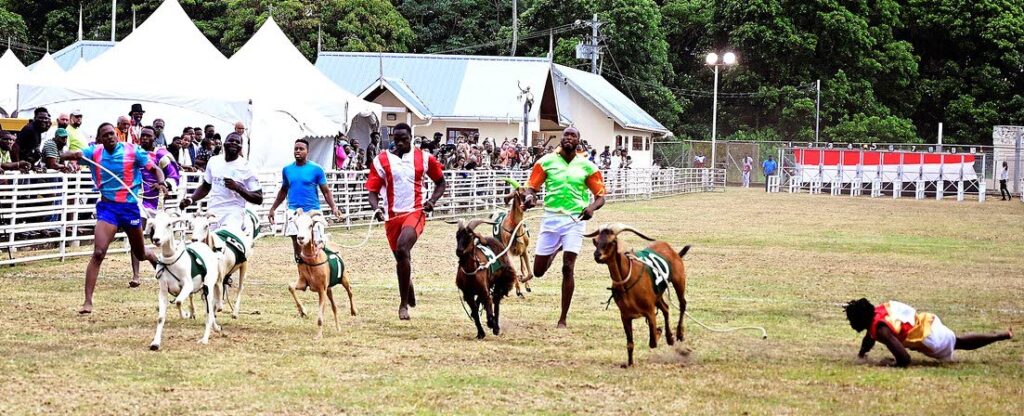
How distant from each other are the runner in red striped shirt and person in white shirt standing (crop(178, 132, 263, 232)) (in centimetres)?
129

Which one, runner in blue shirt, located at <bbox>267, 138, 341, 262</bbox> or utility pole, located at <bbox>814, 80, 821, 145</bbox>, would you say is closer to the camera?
runner in blue shirt, located at <bbox>267, 138, 341, 262</bbox>

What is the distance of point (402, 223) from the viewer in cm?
1287

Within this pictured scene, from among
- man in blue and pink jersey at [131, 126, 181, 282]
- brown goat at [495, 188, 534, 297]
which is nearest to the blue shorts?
man in blue and pink jersey at [131, 126, 181, 282]

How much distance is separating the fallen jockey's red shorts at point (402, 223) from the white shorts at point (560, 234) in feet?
3.95

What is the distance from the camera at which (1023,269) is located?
65.3 feet

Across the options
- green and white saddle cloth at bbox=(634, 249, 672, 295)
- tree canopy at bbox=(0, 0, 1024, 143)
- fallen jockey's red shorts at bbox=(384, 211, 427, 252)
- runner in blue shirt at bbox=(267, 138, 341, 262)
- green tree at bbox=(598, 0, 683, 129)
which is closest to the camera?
green and white saddle cloth at bbox=(634, 249, 672, 295)

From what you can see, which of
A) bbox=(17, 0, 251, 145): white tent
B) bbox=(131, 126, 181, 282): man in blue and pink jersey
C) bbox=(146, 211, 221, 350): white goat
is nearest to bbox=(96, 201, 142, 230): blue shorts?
bbox=(131, 126, 181, 282): man in blue and pink jersey

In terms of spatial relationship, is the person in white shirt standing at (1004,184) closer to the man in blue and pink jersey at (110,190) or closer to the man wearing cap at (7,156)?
the man wearing cap at (7,156)

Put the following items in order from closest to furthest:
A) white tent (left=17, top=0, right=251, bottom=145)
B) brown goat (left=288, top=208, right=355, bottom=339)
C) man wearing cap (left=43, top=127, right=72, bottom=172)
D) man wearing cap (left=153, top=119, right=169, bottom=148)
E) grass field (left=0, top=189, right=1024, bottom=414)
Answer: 1. grass field (left=0, top=189, right=1024, bottom=414)
2. brown goat (left=288, top=208, right=355, bottom=339)
3. man wearing cap (left=43, top=127, right=72, bottom=172)
4. man wearing cap (left=153, top=119, right=169, bottom=148)
5. white tent (left=17, top=0, right=251, bottom=145)

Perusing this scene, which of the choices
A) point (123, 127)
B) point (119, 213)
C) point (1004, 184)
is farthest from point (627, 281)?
point (1004, 184)

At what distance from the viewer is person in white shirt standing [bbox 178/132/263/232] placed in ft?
43.4

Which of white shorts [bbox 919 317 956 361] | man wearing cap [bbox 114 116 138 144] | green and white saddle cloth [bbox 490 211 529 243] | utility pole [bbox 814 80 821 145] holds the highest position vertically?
utility pole [bbox 814 80 821 145]

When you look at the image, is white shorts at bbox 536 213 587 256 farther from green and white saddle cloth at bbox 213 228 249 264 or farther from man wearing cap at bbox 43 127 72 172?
man wearing cap at bbox 43 127 72 172

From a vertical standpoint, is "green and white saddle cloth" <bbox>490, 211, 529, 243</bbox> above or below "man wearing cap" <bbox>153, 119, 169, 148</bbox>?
below
